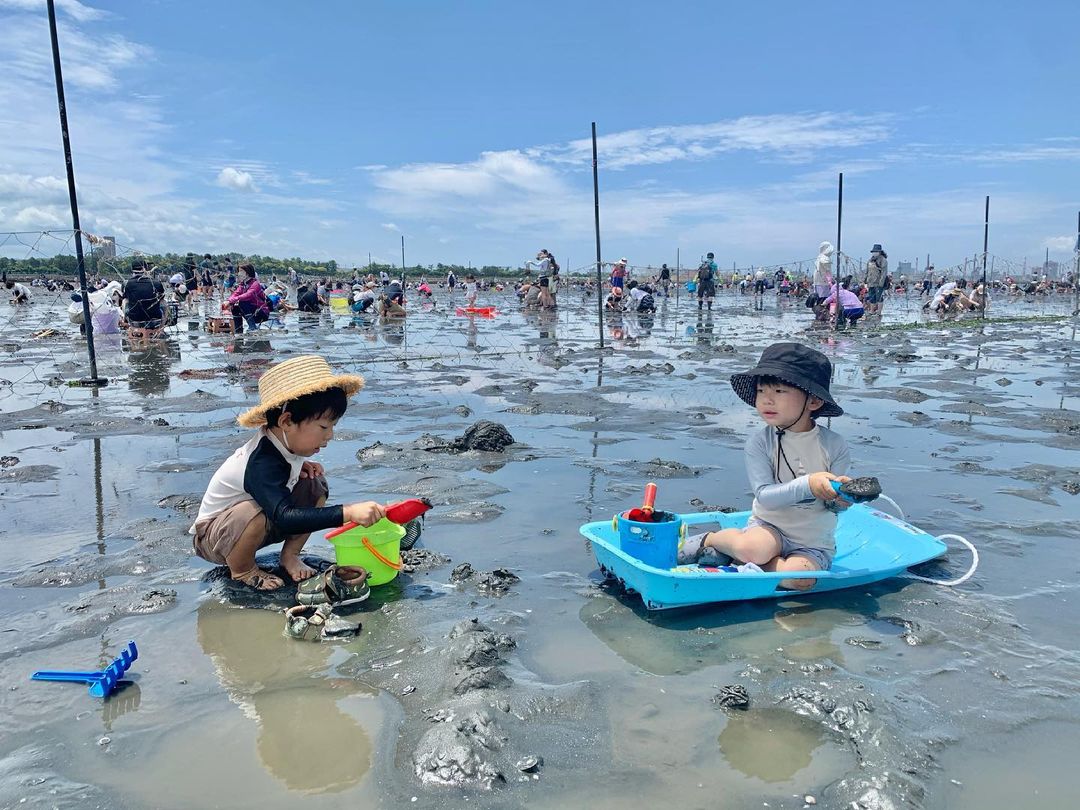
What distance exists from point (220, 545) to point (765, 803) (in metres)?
2.63

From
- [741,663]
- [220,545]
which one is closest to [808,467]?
[741,663]

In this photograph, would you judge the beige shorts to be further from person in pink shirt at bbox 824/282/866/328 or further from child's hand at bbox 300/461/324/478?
person in pink shirt at bbox 824/282/866/328

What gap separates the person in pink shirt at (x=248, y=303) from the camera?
17.2 meters

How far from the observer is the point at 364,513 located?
10.8ft

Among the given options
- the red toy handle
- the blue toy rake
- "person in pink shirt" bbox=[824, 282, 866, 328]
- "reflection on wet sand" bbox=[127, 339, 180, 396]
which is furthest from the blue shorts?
"person in pink shirt" bbox=[824, 282, 866, 328]

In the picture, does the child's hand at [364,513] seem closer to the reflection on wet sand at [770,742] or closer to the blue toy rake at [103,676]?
the blue toy rake at [103,676]

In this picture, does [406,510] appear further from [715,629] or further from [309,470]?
[715,629]

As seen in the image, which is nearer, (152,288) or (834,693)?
(834,693)

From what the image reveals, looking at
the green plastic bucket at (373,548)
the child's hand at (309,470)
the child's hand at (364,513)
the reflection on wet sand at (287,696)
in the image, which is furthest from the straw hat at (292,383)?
the reflection on wet sand at (287,696)

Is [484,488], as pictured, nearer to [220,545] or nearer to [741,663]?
[220,545]

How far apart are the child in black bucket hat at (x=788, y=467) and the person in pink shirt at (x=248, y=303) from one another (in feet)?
51.0

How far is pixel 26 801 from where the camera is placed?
2188 mm

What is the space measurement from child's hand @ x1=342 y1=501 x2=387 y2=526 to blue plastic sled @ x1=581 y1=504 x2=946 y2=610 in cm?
102

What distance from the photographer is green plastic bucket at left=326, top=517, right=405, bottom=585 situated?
3617mm
